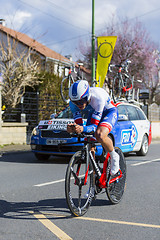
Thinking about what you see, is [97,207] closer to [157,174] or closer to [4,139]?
[157,174]

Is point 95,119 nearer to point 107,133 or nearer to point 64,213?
point 107,133

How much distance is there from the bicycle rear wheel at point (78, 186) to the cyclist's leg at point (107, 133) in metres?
0.33

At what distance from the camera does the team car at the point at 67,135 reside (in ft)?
30.8

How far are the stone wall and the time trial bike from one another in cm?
986

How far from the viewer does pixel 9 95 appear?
57.8ft

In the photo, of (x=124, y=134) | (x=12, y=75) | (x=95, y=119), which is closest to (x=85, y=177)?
(x=95, y=119)

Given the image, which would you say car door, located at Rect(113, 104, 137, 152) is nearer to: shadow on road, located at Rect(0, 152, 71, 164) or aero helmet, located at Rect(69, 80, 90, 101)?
shadow on road, located at Rect(0, 152, 71, 164)

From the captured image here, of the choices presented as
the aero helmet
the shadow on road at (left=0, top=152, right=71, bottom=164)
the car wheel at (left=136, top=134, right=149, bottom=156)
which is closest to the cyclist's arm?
the aero helmet

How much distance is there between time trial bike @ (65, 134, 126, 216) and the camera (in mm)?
4242

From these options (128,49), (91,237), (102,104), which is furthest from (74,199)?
(128,49)

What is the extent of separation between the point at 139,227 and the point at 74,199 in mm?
810

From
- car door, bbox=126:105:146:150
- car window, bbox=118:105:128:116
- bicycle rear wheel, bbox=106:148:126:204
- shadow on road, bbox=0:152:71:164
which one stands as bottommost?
shadow on road, bbox=0:152:71:164

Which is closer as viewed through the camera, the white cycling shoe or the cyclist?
the cyclist

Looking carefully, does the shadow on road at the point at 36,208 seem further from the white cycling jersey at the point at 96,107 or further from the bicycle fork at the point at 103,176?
the white cycling jersey at the point at 96,107
